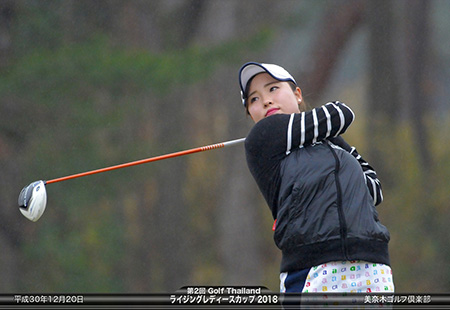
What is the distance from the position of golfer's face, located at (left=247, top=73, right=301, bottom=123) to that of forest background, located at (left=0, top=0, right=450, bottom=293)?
5496 mm

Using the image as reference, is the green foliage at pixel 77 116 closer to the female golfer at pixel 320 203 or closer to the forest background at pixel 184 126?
the forest background at pixel 184 126

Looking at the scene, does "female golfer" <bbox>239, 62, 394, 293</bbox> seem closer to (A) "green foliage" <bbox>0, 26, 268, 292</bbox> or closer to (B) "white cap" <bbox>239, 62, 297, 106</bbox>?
(B) "white cap" <bbox>239, 62, 297, 106</bbox>

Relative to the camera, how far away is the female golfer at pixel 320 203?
2.32 metres

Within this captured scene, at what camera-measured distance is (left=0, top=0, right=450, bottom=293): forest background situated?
8.95m

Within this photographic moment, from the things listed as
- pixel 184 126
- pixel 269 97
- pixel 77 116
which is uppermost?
pixel 184 126

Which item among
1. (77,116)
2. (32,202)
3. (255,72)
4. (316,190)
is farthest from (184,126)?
(316,190)

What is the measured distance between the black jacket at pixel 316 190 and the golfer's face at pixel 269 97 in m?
0.16

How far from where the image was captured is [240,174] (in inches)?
417

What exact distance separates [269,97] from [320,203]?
0.49 metres

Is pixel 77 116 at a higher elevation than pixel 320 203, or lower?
higher

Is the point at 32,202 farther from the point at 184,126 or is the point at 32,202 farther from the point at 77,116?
the point at 184,126

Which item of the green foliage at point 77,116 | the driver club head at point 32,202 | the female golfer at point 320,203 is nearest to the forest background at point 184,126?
the green foliage at point 77,116

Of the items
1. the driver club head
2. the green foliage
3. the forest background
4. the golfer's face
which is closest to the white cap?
the golfer's face

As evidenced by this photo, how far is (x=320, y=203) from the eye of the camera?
7.64 feet
